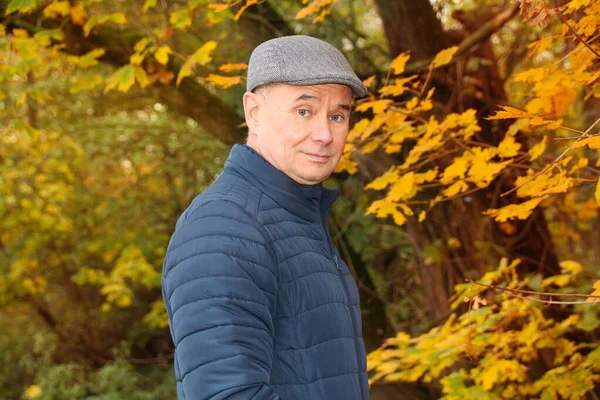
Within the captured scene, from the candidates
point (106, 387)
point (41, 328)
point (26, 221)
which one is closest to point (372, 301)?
point (106, 387)

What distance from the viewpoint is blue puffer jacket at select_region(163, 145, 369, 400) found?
1398mm

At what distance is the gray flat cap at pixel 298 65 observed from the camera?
1.72m

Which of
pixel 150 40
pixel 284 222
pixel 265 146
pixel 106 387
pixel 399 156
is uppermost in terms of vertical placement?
pixel 150 40

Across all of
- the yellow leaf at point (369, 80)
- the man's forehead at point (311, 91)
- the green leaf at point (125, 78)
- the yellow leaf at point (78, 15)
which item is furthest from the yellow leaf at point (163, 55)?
the man's forehead at point (311, 91)

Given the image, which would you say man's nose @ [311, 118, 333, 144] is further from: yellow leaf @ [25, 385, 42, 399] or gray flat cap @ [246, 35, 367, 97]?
yellow leaf @ [25, 385, 42, 399]

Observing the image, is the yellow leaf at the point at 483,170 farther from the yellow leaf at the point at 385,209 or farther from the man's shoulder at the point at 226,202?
the man's shoulder at the point at 226,202

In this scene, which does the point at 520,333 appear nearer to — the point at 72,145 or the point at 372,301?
the point at 372,301

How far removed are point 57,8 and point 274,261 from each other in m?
2.87

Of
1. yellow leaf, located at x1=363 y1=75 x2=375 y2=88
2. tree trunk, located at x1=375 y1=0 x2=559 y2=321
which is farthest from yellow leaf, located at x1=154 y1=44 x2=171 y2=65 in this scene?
tree trunk, located at x1=375 y1=0 x2=559 y2=321

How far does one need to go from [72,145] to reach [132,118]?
72cm

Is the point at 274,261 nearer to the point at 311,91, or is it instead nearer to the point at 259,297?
the point at 259,297

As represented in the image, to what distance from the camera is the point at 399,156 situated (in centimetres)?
455

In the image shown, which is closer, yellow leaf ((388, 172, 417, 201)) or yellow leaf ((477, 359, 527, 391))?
yellow leaf ((388, 172, 417, 201))

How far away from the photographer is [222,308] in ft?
4.60
